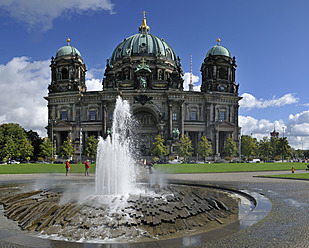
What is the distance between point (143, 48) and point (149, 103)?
2161 cm

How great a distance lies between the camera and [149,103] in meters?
71.8

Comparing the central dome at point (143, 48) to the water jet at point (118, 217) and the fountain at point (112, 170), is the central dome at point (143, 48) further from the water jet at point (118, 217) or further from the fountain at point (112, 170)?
the water jet at point (118, 217)

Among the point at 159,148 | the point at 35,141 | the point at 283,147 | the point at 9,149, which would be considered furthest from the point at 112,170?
the point at 283,147

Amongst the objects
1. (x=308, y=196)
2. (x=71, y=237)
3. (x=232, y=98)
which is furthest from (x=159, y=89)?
(x=71, y=237)

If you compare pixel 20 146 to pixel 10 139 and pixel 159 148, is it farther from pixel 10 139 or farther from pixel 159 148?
pixel 159 148

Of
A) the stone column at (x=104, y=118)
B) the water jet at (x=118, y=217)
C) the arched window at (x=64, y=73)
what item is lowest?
the water jet at (x=118, y=217)

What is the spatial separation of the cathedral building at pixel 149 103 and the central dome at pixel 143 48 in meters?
6.48

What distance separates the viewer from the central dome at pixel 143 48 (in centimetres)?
8325

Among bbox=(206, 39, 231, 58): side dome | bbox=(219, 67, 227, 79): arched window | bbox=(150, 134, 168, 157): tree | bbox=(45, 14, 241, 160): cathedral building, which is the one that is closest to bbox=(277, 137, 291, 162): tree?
bbox=(45, 14, 241, 160): cathedral building

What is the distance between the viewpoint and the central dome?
8325 centimetres

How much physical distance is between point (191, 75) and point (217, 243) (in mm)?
130522

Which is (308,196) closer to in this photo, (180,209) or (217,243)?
(180,209)

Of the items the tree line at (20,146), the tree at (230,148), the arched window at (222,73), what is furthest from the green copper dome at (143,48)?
the tree at (230,148)

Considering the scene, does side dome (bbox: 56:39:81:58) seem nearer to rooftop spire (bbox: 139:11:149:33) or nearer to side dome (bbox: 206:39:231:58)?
rooftop spire (bbox: 139:11:149:33)
